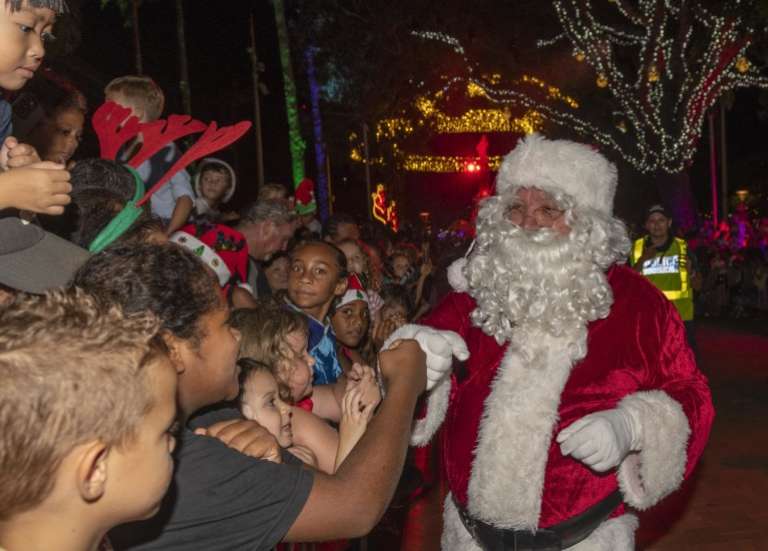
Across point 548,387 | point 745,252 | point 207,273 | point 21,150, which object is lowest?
point 745,252

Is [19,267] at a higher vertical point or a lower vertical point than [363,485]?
higher

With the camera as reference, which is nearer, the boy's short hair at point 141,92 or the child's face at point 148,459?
the child's face at point 148,459

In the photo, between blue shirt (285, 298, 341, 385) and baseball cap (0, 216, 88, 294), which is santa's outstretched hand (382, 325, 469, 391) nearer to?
blue shirt (285, 298, 341, 385)

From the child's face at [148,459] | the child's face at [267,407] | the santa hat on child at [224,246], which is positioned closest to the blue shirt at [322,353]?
the santa hat on child at [224,246]

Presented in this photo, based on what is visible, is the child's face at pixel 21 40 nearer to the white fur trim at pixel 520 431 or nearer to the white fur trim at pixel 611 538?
the white fur trim at pixel 520 431

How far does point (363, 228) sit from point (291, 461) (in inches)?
394

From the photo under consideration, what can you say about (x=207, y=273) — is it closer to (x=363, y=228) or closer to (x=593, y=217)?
(x=593, y=217)

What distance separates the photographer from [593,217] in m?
3.72

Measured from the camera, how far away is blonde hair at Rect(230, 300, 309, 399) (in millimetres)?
3232

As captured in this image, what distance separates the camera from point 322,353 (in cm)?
452

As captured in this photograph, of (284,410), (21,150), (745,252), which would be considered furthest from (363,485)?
(745,252)

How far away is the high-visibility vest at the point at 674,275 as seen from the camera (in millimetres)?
8359

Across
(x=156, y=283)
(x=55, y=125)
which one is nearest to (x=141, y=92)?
(x=55, y=125)

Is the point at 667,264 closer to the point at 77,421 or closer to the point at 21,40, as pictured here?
the point at 21,40
